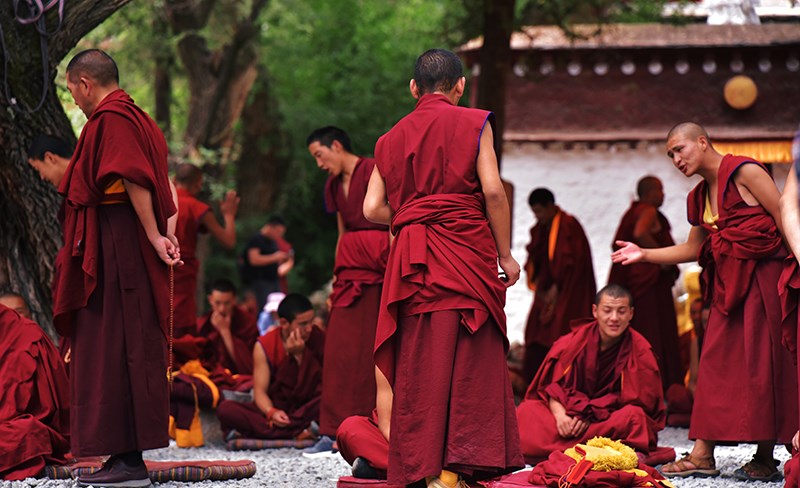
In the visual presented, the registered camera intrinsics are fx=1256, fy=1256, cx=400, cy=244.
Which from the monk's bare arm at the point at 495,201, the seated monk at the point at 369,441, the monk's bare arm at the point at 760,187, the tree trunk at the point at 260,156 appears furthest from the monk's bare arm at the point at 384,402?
the tree trunk at the point at 260,156

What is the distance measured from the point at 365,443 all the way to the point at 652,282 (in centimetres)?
431

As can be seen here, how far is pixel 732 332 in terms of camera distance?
609cm

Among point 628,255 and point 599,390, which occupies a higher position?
point 628,255

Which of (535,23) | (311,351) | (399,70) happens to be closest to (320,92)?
(399,70)

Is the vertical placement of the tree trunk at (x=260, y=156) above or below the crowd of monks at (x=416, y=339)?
above

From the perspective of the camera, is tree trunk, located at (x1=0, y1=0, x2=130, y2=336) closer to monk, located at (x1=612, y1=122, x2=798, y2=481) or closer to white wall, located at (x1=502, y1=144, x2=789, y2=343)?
monk, located at (x1=612, y1=122, x2=798, y2=481)

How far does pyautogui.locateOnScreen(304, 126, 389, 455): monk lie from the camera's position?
711 centimetres

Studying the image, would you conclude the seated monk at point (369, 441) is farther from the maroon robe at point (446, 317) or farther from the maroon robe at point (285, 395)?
the maroon robe at point (285, 395)

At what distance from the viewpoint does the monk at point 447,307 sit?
15.9 feet

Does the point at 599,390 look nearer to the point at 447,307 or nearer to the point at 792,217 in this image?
the point at 447,307

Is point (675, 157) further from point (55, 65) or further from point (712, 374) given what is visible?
point (55, 65)

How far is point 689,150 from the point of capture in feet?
20.0

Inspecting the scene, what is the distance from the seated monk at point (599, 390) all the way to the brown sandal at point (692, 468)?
0.28 meters

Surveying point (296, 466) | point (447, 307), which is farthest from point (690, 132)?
point (296, 466)
